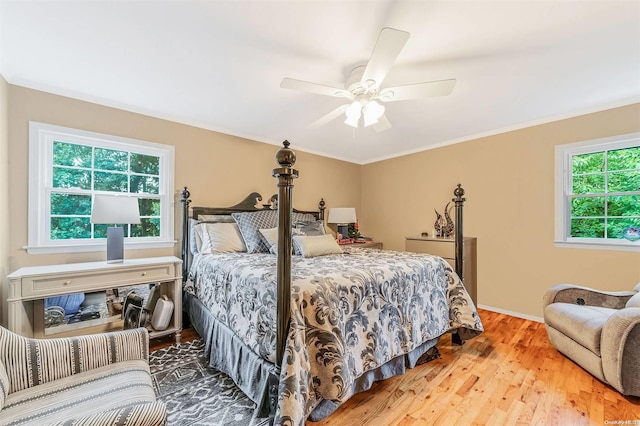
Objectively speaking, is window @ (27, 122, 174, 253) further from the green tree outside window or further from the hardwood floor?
the green tree outside window

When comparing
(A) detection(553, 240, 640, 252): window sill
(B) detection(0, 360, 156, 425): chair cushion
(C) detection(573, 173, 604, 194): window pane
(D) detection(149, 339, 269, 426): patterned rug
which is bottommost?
(D) detection(149, 339, 269, 426): patterned rug

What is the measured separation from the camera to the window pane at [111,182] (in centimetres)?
266

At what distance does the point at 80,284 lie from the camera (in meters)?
2.05

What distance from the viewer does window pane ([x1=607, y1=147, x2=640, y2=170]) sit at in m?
2.64

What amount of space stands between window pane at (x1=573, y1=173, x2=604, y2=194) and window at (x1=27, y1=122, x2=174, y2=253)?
4.59 meters

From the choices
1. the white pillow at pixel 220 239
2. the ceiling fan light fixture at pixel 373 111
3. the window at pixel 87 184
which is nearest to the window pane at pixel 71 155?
the window at pixel 87 184

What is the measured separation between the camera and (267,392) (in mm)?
1426

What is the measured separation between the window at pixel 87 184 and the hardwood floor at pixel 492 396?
2.57 m

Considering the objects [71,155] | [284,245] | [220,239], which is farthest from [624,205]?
[71,155]

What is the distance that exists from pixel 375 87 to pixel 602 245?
9.59 ft

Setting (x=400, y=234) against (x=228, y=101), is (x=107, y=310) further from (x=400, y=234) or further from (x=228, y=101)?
(x=400, y=234)

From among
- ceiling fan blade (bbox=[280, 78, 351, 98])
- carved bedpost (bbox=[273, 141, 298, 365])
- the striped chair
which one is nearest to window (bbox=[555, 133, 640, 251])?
ceiling fan blade (bbox=[280, 78, 351, 98])

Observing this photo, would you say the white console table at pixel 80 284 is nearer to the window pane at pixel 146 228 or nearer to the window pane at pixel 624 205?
the window pane at pixel 146 228

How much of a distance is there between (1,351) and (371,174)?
4.72m
